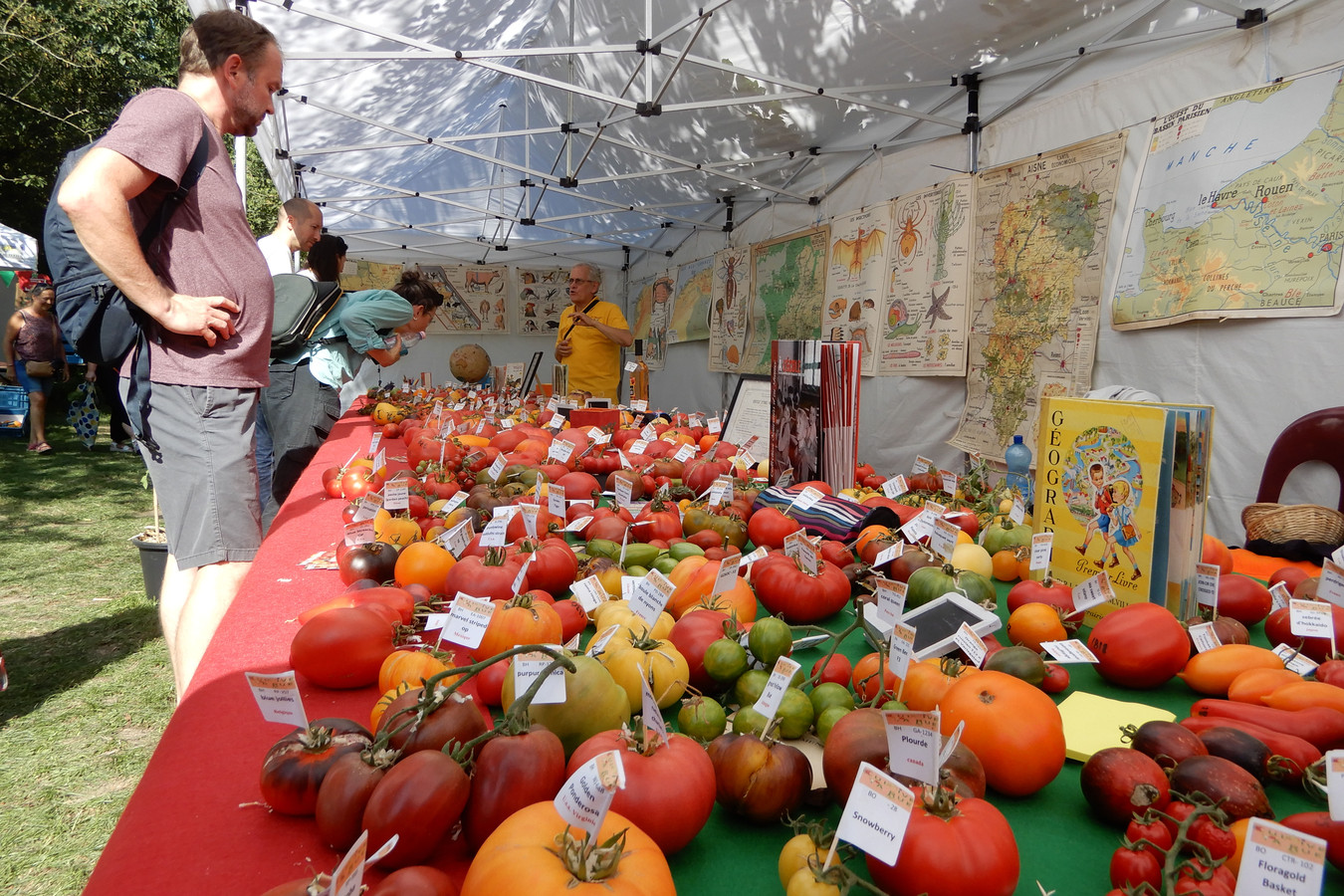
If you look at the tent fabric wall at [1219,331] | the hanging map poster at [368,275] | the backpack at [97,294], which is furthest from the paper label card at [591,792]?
the hanging map poster at [368,275]

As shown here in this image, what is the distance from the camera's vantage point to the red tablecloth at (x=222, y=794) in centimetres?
85

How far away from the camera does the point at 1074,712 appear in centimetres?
124

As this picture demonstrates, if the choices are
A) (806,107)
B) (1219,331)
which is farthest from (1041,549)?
(806,107)

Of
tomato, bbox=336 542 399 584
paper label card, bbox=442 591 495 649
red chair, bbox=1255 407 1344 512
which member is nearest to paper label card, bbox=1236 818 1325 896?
paper label card, bbox=442 591 495 649

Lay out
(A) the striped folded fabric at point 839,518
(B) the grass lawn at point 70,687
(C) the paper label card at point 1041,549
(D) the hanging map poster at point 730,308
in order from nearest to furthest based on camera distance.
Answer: (C) the paper label card at point 1041,549 → (A) the striped folded fabric at point 839,518 → (B) the grass lawn at point 70,687 → (D) the hanging map poster at point 730,308

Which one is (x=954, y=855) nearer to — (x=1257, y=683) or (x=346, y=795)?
(x=346, y=795)

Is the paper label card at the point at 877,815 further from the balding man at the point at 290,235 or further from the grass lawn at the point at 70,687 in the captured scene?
the balding man at the point at 290,235

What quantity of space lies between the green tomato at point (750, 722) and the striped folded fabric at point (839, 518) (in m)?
1.04

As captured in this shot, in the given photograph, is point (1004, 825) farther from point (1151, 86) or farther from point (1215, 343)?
point (1151, 86)

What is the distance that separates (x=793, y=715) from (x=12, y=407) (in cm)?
1381

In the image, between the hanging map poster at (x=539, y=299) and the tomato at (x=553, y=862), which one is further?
the hanging map poster at (x=539, y=299)

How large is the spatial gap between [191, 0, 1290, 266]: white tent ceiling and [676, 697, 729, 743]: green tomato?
3.96 meters

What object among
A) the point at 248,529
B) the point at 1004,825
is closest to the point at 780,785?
the point at 1004,825

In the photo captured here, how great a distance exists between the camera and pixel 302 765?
90cm
